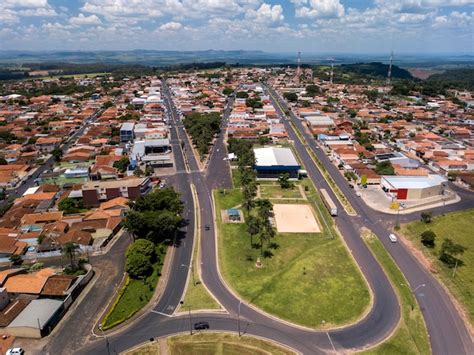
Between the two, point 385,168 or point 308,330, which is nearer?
point 308,330

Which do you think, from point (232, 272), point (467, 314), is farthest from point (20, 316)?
point (467, 314)

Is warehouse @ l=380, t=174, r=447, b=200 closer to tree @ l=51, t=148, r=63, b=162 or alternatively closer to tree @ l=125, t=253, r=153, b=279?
tree @ l=125, t=253, r=153, b=279

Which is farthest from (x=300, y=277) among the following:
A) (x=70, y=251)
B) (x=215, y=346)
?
(x=70, y=251)

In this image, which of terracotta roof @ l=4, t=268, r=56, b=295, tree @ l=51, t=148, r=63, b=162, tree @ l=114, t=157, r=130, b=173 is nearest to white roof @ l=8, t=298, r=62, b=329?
terracotta roof @ l=4, t=268, r=56, b=295

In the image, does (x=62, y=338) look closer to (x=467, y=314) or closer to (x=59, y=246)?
(x=59, y=246)

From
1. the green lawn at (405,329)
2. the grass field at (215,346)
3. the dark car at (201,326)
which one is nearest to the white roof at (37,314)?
the grass field at (215,346)

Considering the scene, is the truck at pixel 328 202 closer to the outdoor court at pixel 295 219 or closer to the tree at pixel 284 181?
the outdoor court at pixel 295 219

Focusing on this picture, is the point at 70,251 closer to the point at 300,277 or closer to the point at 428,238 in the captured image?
the point at 300,277
